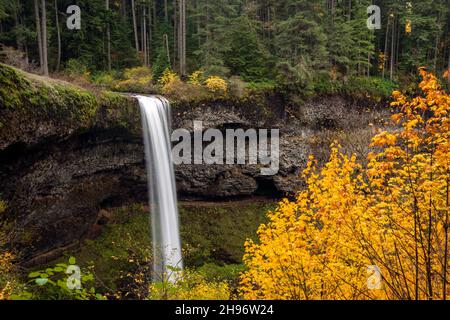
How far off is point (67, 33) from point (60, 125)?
15.8 metres

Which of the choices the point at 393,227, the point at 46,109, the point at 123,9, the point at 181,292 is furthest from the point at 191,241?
the point at 123,9

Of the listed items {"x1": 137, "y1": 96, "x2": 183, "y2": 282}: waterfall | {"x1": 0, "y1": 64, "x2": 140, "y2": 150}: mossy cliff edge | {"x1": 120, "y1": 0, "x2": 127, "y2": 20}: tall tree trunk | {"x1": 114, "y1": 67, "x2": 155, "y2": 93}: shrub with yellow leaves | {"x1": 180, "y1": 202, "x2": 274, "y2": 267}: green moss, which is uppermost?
{"x1": 120, "y1": 0, "x2": 127, "y2": 20}: tall tree trunk

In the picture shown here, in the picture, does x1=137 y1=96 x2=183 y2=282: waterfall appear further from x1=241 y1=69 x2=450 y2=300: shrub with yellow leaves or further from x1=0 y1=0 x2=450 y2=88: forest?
x1=241 y1=69 x2=450 y2=300: shrub with yellow leaves

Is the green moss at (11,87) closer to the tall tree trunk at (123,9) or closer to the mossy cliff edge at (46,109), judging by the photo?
the mossy cliff edge at (46,109)

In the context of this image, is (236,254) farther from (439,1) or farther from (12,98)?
(439,1)

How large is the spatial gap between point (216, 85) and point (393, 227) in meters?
17.3

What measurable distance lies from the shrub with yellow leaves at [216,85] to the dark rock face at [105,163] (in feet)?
2.93

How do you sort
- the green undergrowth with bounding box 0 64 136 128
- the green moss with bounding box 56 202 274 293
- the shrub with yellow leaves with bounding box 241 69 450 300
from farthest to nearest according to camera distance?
1. the green moss with bounding box 56 202 274 293
2. the green undergrowth with bounding box 0 64 136 128
3. the shrub with yellow leaves with bounding box 241 69 450 300

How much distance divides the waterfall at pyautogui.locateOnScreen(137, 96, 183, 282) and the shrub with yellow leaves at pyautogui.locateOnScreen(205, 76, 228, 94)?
3700 millimetres

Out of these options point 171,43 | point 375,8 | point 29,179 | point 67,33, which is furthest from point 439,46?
point 29,179

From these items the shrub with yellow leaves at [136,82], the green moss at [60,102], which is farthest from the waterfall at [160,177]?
the shrub with yellow leaves at [136,82]

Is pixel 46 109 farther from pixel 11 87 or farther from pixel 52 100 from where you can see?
pixel 11 87

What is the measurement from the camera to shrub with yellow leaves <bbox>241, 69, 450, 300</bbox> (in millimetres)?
4836

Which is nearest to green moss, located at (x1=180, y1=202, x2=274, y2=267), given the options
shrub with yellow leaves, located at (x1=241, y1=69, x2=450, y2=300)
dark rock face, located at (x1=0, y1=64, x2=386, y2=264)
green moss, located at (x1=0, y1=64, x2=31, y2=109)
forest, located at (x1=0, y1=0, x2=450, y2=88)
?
dark rock face, located at (x1=0, y1=64, x2=386, y2=264)
